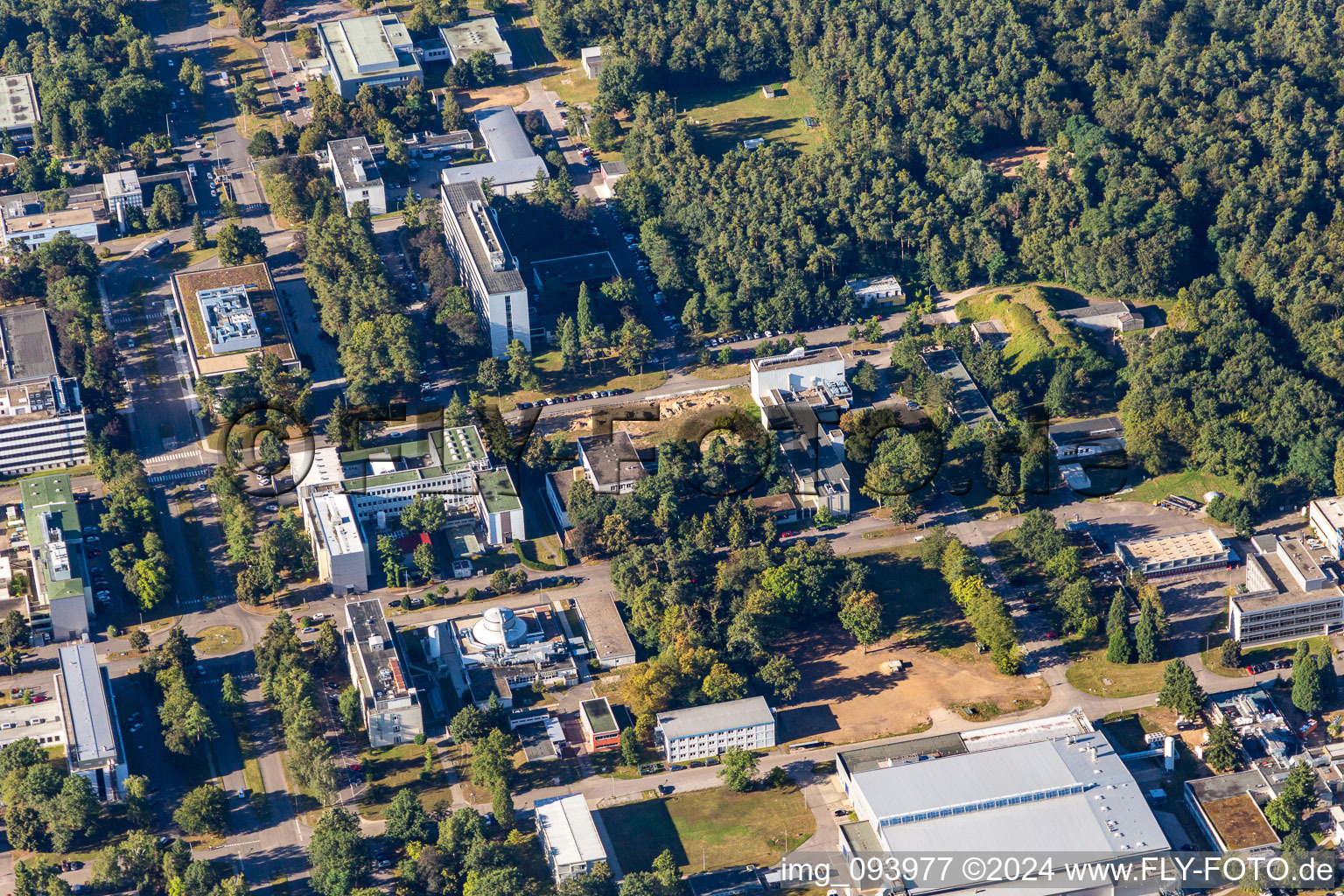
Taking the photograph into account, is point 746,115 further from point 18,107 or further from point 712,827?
point 712,827

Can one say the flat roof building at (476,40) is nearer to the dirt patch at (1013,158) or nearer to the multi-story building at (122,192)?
the multi-story building at (122,192)

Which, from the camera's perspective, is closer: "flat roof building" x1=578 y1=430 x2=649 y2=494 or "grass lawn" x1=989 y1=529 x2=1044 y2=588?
"grass lawn" x1=989 y1=529 x2=1044 y2=588

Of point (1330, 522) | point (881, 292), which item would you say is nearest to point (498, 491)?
point (881, 292)

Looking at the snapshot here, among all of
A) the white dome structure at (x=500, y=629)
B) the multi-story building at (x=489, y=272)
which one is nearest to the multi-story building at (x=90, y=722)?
the white dome structure at (x=500, y=629)

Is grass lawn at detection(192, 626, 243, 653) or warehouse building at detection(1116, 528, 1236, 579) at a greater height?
grass lawn at detection(192, 626, 243, 653)

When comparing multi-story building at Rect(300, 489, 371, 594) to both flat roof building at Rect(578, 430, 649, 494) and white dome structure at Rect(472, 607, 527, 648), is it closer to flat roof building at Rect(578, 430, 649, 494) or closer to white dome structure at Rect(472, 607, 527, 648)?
white dome structure at Rect(472, 607, 527, 648)

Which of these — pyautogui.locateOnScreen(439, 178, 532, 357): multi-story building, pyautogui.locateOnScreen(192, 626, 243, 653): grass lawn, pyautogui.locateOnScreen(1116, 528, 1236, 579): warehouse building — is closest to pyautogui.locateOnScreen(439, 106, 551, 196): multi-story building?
pyautogui.locateOnScreen(439, 178, 532, 357): multi-story building

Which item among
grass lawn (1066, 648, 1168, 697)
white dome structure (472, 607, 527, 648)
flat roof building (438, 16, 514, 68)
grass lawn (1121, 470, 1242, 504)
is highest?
flat roof building (438, 16, 514, 68)

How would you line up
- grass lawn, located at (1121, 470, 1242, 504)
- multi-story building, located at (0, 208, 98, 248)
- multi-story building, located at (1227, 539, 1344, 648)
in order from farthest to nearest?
multi-story building, located at (0, 208, 98, 248)
grass lawn, located at (1121, 470, 1242, 504)
multi-story building, located at (1227, 539, 1344, 648)
